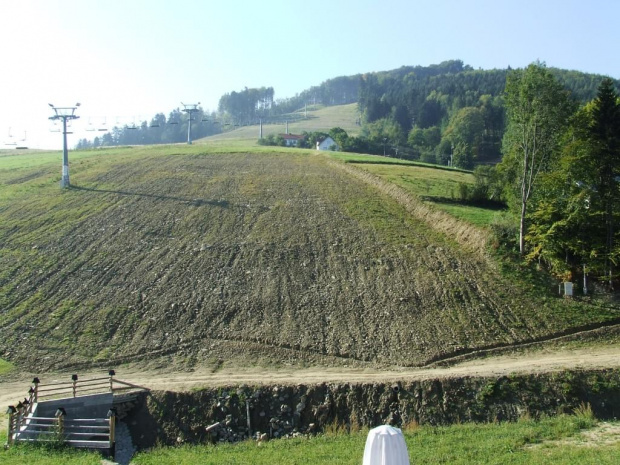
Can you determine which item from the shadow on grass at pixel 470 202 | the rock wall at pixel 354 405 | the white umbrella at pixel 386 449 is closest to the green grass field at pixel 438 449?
the rock wall at pixel 354 405

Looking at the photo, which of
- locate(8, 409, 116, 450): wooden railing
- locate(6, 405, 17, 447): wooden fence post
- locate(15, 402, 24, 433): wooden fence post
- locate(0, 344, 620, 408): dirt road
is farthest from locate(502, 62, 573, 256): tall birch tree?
locate(6, 405, 17, 447): wooden fence post

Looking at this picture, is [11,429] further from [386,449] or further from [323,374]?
[386,449]

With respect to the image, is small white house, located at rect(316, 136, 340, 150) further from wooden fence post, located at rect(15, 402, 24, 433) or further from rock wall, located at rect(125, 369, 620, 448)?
wooden fence post, located at rect(15, 402, 24, 433)

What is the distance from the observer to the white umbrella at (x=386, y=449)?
9336 mm

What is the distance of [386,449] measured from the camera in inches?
367

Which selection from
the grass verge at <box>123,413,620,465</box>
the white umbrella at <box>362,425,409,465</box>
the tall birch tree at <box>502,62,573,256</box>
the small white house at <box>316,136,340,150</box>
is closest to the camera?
the white umbrella at <box>362,425,409,465</box>

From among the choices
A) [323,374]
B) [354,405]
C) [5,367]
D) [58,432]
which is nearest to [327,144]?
[323,374]

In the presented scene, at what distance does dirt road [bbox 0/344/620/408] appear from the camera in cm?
2066

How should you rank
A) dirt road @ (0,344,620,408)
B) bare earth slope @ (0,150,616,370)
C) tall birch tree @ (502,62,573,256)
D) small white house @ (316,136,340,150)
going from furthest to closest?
small white house @ (316,136,340,150) < tall birch tree @ (502,62,573,256) < bare earth slope @ (0,150,616,370) < dirt road @ (0,344,620,408)

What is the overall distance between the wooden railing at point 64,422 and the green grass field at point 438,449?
2.15 ft

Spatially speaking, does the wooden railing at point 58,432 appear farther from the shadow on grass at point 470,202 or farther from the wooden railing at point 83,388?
the shadow on grass at point 470,202

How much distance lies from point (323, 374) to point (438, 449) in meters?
7.08

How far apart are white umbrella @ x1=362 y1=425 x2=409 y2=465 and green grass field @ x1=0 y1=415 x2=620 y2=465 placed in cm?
531

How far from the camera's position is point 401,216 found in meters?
39.5
